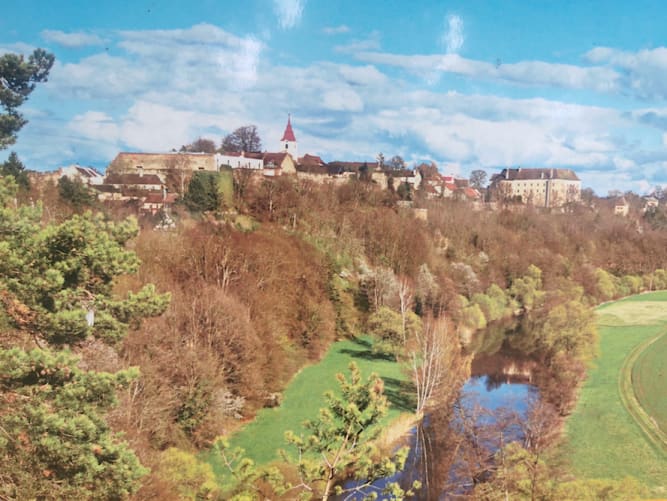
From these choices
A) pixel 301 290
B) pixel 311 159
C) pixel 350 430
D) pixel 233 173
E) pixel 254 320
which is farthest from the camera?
pixel 311 159

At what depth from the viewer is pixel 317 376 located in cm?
3112

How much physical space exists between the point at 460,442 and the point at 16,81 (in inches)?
758

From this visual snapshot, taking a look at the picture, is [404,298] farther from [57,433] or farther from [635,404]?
[57,433]

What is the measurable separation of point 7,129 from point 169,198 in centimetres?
2739

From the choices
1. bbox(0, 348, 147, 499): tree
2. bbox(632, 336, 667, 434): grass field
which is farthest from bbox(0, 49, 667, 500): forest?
bbox(632, 336, 667, 434): grass field

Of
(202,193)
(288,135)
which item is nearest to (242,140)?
(288,135)

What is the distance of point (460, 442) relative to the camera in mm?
21516

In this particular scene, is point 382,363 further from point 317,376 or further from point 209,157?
point 209,157

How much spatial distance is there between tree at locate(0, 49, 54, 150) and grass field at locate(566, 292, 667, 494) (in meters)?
22.7

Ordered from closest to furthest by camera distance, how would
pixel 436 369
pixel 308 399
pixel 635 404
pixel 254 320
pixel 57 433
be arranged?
1. pixel 57 433
2. pixel 436 369
3. pixel 308 399
4. pixel 254 320
5. pixel 635 404

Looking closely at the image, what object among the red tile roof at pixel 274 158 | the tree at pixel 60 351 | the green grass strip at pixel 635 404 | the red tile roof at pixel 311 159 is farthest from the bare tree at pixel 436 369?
the red tile roof at pixel 311 159

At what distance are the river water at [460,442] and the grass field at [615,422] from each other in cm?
253

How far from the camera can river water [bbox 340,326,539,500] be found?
19703mm

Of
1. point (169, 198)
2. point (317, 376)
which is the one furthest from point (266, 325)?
point (169, 198)
